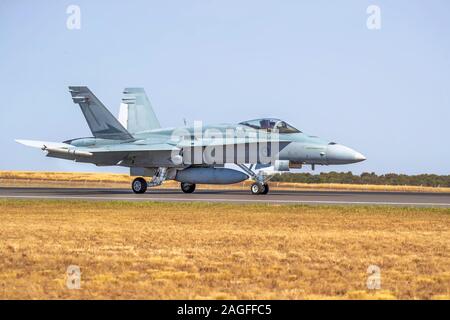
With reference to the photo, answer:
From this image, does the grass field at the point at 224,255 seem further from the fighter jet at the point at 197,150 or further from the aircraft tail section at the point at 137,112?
the aircraft tail section at the point at 137,112

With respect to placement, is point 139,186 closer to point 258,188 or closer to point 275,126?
point 258,188

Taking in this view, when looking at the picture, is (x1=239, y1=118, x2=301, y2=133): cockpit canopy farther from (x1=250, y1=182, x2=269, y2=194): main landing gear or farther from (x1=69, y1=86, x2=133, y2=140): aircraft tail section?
(x1=69, y1=86, x2=133, y2=140): aircraft tail section

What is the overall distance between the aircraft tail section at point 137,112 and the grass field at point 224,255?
66.0 ft

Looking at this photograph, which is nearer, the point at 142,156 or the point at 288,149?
the point at 288,149

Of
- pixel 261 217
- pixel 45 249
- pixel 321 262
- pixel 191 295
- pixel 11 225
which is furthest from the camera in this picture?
pixel 261 217

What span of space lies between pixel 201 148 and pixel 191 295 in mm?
25481

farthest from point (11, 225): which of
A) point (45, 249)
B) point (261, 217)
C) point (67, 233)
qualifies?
point (261, 217)

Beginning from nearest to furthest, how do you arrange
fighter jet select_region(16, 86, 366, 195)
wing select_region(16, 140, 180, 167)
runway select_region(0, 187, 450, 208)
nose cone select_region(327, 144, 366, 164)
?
runway select_region(0, 187, 450, 208) < nose cone select_region(327, 144, 366, 164) < fighter jet select_region(16, 86, 366, 195) < wing select_region(16, 140, 180, 167)

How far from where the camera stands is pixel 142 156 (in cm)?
3497

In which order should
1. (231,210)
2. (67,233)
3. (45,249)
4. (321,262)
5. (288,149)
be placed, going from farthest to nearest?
(288,149) → (231,210) → (67,233) → (45,249) → (321,262)

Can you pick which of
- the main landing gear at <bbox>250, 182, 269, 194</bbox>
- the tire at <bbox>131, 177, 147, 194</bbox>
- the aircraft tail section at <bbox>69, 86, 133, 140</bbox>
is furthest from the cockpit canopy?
the aircraft tail section at <bbox>69, 86, 133, 140</bbox>

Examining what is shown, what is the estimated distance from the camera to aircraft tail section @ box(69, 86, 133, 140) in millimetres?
35344

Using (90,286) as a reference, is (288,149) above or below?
above

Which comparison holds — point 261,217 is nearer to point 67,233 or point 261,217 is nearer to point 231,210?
point 231,210
